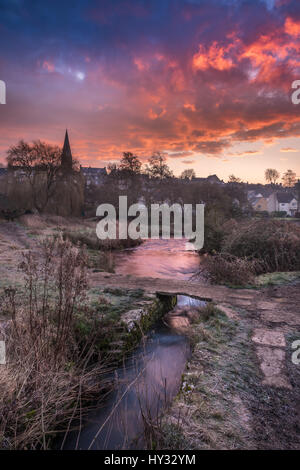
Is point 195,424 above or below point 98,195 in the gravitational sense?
below

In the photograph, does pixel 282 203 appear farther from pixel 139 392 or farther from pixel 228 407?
pixel 228 407

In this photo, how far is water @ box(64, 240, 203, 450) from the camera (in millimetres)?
2893

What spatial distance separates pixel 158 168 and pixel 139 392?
143ft

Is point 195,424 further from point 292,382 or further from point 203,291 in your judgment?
point 203,291

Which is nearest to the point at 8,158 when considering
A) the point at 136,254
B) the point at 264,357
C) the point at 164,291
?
the point at 136,254

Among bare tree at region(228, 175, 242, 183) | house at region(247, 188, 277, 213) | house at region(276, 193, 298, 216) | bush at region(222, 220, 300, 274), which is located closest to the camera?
bush at region(222, 220, 300, 274)

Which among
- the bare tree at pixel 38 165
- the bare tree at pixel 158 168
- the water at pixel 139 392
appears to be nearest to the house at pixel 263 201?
the bare tree at pixel 158 168

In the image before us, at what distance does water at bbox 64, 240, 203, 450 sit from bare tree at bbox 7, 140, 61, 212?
78.7ft

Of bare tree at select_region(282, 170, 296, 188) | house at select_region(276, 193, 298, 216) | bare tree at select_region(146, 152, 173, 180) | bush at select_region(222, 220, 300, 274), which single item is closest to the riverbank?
bush at select_region(222, 220, 300, 274)

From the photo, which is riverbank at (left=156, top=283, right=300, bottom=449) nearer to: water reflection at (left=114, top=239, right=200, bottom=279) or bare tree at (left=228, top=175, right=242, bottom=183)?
water reflection at (left=114, top=239, right=200, bottom=279)

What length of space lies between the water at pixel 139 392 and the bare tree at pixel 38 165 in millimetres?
23980

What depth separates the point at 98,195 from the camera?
36250 millimetres
